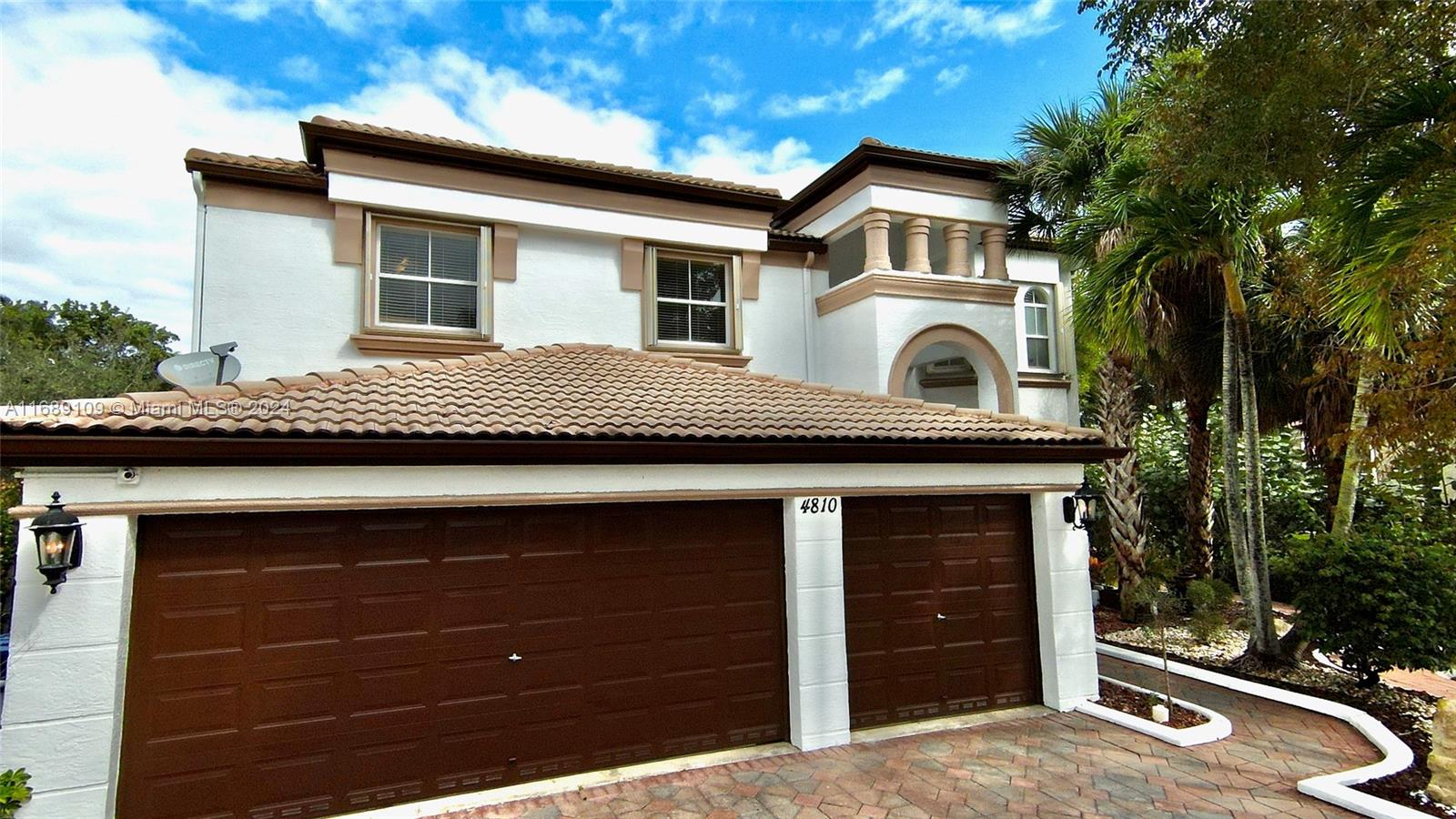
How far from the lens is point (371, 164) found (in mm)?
10734

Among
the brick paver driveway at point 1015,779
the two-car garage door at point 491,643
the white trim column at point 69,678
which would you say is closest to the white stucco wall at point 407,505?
the white trim column at point 69,678

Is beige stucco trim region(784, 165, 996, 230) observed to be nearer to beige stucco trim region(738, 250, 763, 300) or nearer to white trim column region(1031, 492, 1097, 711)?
beige stucco trim region(738, 250, 763, 300)

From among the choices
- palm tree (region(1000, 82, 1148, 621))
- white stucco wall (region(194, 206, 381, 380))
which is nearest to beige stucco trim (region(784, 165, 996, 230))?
palm tree (region(1000, 82, 1148, 621))

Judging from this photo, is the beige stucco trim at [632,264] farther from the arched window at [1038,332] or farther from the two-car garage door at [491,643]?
the arched window at [1038,332]

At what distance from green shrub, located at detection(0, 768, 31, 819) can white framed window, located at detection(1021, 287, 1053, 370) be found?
16582 mm

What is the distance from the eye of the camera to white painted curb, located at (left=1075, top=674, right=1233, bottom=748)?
761cm

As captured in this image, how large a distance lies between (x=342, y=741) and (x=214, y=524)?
7.20ft

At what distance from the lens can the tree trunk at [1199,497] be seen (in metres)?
15.4

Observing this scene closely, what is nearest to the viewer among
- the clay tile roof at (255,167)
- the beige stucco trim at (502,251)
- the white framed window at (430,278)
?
the clay tile roof at (255,167)

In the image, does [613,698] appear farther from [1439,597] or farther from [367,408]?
[1439,597]

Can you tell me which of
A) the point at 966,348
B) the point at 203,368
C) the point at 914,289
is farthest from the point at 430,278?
the point at 966,348

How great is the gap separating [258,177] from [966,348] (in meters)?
12.4

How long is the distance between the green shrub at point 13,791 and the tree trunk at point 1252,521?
1398 cm

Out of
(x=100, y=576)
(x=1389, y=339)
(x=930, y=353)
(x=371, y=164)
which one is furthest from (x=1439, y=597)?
(x=371, y=164)
